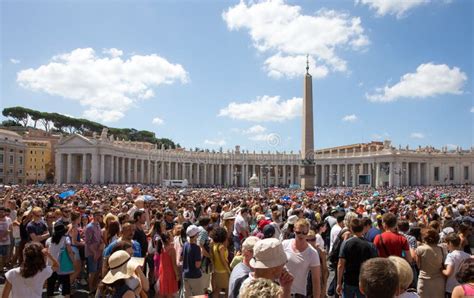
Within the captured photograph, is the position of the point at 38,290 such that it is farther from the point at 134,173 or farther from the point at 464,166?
the point at 464,166

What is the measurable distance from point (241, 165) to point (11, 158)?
→ 51.0m

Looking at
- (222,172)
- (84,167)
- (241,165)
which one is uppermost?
(241,165)

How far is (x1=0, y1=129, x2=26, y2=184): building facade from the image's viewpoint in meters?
71.1

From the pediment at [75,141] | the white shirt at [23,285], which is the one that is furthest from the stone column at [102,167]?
the white shirt at [23,285]

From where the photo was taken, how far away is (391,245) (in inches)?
225

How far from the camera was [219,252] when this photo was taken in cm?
600

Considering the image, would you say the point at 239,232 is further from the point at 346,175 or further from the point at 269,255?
the point at 346,175

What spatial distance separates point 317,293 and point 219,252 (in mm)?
1900

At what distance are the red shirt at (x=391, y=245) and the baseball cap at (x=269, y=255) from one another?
300 centimetres

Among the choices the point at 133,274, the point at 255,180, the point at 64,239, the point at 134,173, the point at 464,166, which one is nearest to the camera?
the point at 133,274

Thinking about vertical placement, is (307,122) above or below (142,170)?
above

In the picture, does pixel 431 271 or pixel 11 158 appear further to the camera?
pixel 11 158

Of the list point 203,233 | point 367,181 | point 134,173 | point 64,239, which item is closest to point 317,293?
point 203,233

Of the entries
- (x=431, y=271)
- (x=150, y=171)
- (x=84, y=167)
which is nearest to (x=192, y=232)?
(x=431, y=271)
